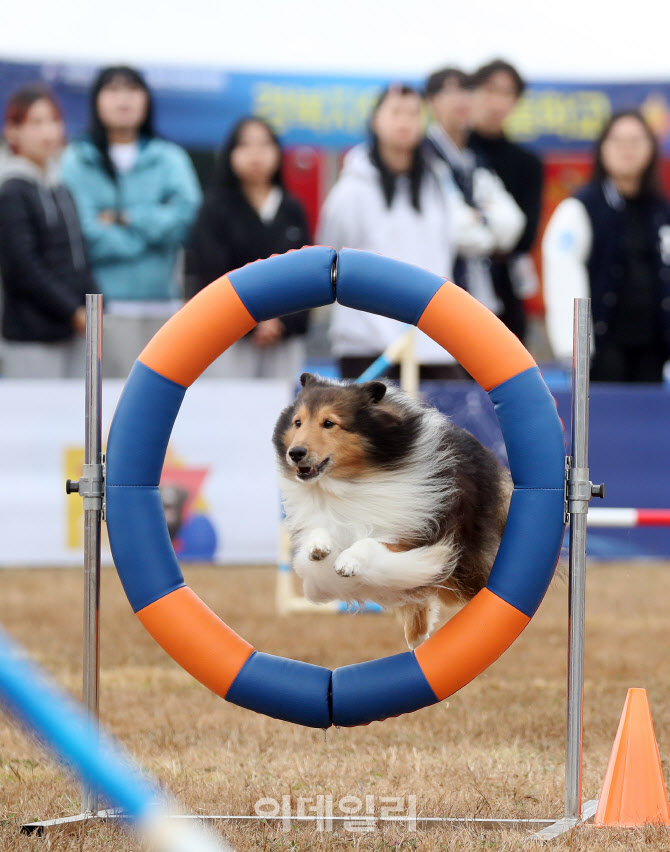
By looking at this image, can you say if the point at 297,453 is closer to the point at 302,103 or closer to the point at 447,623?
the point at 447,623

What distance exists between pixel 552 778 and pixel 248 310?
1.97 m

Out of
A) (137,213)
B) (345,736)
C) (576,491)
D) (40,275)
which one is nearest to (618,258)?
(137,213)

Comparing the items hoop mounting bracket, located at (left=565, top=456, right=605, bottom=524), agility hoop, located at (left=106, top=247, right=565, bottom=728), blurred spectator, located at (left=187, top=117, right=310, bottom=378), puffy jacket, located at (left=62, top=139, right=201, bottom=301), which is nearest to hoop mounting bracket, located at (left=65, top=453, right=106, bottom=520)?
agility hoop, located at (left=106, top=247, right=565, bottom=728)

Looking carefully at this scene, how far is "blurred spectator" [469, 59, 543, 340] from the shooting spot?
28.5ft

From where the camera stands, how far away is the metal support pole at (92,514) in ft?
12.0

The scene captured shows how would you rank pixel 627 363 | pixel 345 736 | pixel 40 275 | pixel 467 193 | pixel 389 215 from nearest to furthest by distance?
pixel 345 736
pixel 389 215
pixel 40 275
pixel 467 193
pixel 627 363

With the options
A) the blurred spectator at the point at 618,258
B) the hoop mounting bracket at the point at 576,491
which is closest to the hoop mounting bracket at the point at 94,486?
the hoop mounting bracket at the point at 576,491

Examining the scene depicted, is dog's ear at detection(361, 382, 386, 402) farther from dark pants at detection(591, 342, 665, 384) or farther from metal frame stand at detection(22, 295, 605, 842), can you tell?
dark pants at detection(591, 342, 665, 384)

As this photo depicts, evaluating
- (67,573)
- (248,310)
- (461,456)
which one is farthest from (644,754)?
(67,573)

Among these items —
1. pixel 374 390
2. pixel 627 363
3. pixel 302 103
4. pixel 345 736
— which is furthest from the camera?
pixel 302 103

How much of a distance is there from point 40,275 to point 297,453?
4.97 m

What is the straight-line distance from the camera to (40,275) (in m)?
7.94

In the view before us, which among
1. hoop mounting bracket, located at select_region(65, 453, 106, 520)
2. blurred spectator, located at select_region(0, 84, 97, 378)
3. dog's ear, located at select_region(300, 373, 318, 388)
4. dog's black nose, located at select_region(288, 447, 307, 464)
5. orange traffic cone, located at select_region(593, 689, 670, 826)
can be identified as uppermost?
blurred spectator, located at select_region(0, 84, 97, 378)

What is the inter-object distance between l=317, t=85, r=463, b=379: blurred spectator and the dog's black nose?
4.09 meters
